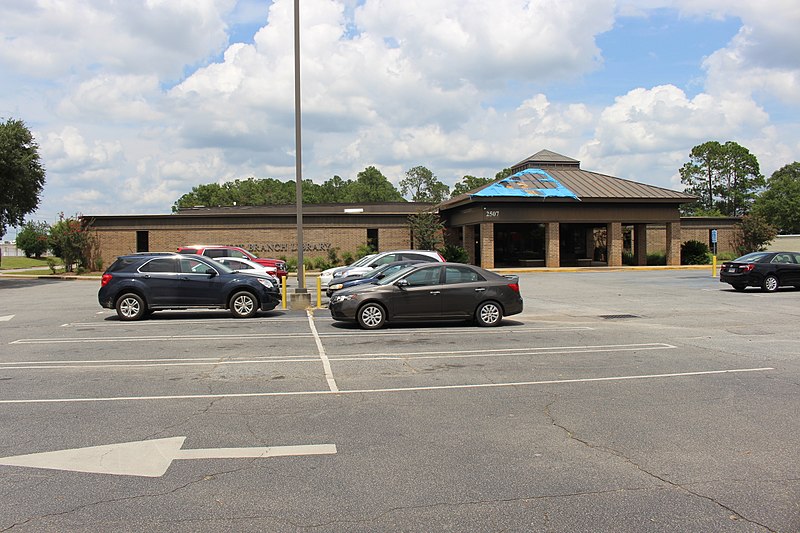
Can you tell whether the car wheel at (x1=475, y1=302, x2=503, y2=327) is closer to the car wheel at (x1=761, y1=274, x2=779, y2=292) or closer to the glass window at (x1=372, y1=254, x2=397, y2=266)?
the glass window at (x1=372, y1=254, x2=397, y2=266)

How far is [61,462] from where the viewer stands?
17.9 ft

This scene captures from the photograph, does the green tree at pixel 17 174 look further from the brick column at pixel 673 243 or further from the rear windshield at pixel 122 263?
the brick column at pixel 673 243

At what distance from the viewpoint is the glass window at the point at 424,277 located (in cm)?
1462

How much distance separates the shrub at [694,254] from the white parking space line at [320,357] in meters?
37.8

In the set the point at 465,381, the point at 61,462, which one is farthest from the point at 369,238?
the point at 61,462

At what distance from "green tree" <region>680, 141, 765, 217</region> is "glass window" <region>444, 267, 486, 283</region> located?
85039mm

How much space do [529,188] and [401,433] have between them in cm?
3846

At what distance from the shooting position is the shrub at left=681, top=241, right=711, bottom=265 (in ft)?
151

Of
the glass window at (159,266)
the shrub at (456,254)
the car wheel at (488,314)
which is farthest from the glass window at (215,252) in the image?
the shrub at (456,254)

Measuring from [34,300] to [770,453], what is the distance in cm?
2444

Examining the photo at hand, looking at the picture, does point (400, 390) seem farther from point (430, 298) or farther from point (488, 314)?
point (488, 314)

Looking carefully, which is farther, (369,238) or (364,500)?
(369,238)

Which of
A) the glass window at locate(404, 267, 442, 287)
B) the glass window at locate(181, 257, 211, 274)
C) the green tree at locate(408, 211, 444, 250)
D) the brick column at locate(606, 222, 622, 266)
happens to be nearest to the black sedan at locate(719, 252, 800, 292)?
the glass window at locate(404, 267, 442, 287)

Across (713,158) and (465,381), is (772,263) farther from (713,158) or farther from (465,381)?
(713,158)
